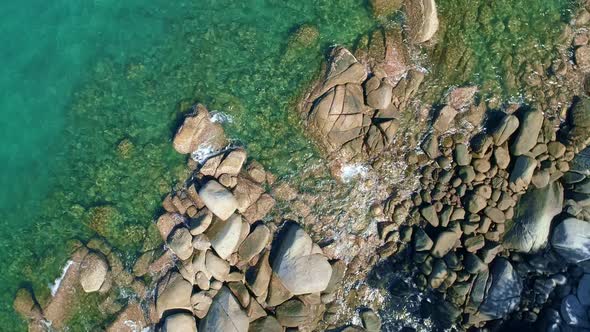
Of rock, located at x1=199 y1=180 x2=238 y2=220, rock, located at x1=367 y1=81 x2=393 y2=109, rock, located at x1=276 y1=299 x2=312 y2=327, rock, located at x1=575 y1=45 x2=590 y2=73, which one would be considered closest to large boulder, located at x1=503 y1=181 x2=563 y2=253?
rock, located at x1=575 y1=45 x2=590 y2=73

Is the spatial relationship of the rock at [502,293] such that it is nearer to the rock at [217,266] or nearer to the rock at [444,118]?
the rock at [444,118]

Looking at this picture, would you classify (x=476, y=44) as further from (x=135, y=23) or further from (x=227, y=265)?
(x=135, y=23)

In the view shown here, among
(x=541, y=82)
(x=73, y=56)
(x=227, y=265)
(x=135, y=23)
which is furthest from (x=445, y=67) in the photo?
(x=73, y=56)

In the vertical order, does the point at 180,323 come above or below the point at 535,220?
below

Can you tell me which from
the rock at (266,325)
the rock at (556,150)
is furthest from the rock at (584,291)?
the rock at (266,325)

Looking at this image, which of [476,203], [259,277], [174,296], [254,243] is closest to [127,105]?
[254,243]

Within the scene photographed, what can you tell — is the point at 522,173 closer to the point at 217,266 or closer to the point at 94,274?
the point at 217,266

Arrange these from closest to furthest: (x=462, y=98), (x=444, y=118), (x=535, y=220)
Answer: (x=535, y=220) → (x=444, y=118) → (x=462, y=98)
